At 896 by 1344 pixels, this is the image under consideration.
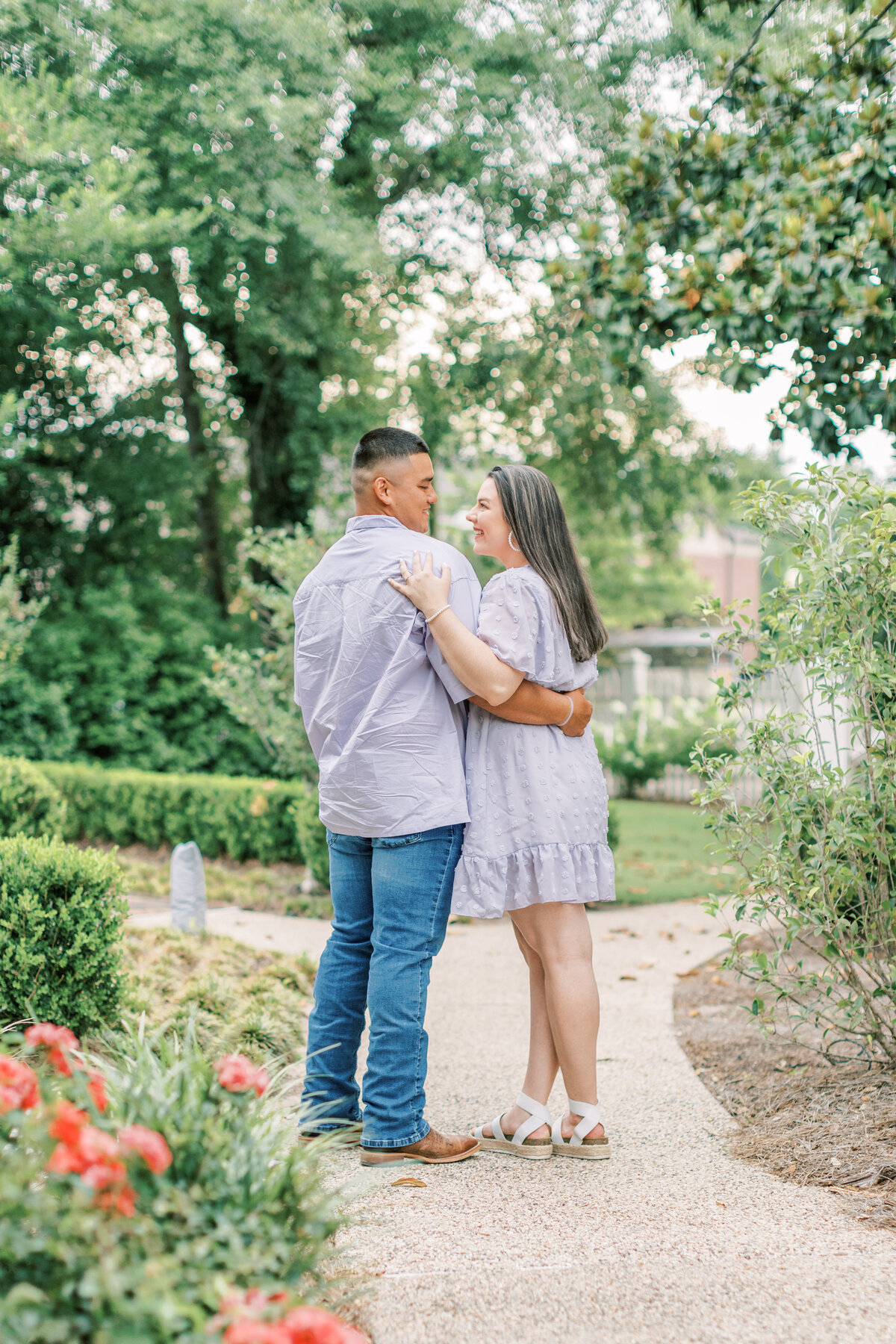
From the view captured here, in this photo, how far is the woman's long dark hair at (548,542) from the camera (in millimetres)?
3062

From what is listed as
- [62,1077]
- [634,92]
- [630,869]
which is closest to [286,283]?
[634,92]

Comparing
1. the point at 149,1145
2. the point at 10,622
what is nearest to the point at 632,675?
the point at 10,622

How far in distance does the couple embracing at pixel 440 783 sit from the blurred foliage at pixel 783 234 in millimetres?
1720

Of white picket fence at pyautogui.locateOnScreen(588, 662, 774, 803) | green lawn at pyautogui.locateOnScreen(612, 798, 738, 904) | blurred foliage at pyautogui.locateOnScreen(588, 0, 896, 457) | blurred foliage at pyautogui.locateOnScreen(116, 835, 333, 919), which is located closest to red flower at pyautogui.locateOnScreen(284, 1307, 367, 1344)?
blurred foliage at pyautogui.locateOnScreen(588, 0, 896, 457)

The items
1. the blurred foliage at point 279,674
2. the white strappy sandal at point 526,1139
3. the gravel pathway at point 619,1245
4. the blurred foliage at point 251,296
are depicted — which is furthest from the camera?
the blurred foliage at point 251,296

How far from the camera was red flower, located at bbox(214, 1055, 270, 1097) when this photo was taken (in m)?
1.81

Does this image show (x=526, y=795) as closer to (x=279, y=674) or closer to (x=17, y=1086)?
(x=17, y=1086)

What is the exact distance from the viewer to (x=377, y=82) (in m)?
11.1

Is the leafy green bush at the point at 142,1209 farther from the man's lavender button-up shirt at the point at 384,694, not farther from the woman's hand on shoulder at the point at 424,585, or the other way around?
the woman's hand on shoulder at the point at 424,585

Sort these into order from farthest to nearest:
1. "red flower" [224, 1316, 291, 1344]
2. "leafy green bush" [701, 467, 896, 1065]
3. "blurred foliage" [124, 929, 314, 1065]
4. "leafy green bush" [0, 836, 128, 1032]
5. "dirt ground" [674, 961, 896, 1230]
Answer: "blurred foliage" [124, 929, 314, 1065] < "leafy green bush" [0, 836, 128, 1032] < "leafy green bush" [701, 467, 896, 1065] < "dirt ground" [674, 961, 896, 1230] < "red flower" [224, 1316, 291, 1344]

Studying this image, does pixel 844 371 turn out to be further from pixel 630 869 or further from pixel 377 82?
pixel 377 82

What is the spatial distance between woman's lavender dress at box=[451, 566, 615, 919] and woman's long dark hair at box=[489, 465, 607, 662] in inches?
1.6

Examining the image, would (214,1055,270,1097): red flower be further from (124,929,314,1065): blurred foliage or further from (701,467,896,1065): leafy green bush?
(701,467,896,1065): leafy green bush

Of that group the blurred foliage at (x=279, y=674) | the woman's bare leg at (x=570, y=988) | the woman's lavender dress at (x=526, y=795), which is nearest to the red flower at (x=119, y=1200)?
the woman's lavender dress at (x=526, y=795)
